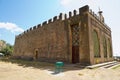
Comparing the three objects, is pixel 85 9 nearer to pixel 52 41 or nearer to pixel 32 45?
pixel 52 41

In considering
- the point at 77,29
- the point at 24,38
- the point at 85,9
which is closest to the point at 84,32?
the point at 77,29

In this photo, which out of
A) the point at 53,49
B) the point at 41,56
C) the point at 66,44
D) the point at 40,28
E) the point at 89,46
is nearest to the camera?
the point at 89,46

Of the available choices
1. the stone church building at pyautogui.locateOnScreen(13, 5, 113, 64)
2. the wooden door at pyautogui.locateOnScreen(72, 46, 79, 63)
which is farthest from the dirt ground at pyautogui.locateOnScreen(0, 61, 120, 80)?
the wooden door at pyautogui.locateOnScreen(72, 46, 79, 63)

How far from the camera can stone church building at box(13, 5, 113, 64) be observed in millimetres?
11797

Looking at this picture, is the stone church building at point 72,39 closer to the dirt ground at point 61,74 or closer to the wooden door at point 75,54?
the wooden door at point 75,54

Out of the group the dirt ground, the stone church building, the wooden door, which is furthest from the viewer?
the wooden door

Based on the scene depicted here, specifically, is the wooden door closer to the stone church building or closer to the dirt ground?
the stone church building

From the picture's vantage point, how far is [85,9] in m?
12.3

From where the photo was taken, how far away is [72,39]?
13234 millimetres

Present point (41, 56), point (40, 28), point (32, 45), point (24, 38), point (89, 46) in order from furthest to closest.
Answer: point (24, 38)
point (32, 45)
point (40, 28)
point (41, 56)
point (89, 46)

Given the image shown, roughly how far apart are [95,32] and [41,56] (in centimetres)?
868

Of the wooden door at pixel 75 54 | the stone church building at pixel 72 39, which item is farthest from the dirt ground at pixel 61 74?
the wooden door at pixel 75 54

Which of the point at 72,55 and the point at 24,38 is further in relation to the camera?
the point at 24,38

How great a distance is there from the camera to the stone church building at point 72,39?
1180 centimetres
